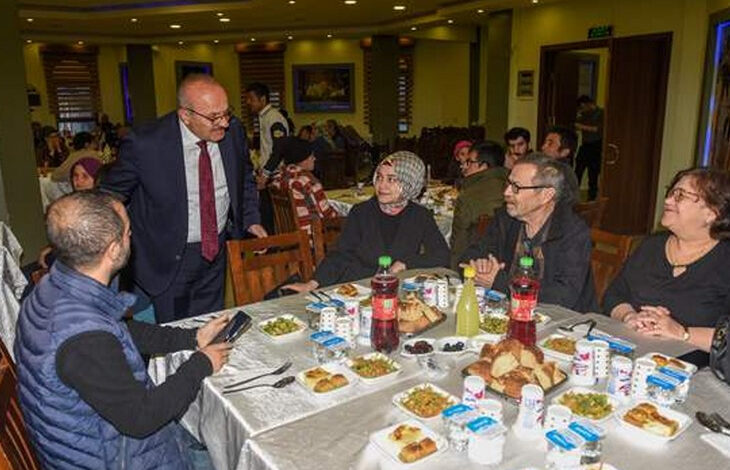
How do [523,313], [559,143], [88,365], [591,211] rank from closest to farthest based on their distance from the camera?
[88,365] < [523,313] < [591,211] < [559,143]

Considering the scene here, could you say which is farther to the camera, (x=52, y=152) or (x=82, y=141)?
(x=52, y=152)

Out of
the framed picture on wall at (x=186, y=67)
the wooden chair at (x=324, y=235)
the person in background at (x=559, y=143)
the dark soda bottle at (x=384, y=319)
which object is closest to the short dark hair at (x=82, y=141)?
the wooden chair at (x=324, y=235)

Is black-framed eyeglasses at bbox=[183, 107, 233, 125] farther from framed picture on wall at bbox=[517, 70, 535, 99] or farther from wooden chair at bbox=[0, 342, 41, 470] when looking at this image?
framed picture on wall at bbox=[517, 70, 535, 99]

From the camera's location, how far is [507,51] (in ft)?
25.1

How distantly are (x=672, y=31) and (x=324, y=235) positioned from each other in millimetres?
4867

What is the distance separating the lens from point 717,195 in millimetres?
1868

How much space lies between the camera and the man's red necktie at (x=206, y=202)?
2553mm

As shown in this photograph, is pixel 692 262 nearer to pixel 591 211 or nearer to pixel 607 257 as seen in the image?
pixel 607 257

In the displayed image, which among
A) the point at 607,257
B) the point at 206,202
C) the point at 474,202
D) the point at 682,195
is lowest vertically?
the point at 607,257

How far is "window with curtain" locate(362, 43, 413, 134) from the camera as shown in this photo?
1180cm

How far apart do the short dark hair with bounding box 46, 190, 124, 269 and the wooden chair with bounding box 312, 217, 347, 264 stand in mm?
1450

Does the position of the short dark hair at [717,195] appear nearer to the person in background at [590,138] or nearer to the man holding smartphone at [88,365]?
the man holding smartphone at [88,365]

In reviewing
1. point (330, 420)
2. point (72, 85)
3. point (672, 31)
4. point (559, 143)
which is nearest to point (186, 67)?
point (72, 85)

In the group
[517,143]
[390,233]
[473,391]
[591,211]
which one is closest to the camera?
[473,391]
